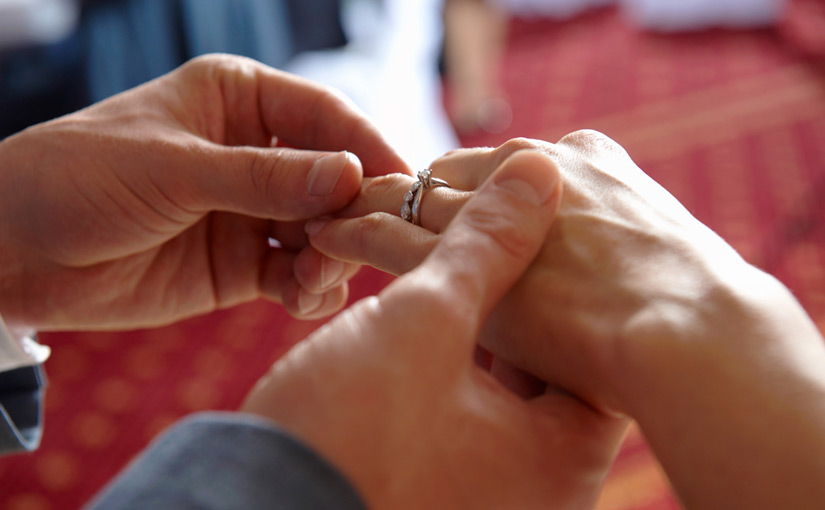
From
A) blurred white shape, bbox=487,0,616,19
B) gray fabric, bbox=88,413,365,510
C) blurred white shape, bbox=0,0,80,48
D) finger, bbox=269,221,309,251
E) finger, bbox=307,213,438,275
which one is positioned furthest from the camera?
blurred white shape, bbox=487,0,616,19

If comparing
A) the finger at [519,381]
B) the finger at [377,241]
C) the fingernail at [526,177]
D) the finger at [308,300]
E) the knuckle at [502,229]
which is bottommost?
the finger at [308,300]

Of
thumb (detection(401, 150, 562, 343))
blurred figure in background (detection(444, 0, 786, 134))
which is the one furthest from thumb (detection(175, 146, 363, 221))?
blurred figure in background (detection(444, 0, 786, 134))

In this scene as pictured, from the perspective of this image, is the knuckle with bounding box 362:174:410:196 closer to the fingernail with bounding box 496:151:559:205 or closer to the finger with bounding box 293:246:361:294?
the finger with bounding box 293:246:361:294

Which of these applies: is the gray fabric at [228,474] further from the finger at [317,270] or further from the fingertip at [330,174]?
the finger at [317,270]

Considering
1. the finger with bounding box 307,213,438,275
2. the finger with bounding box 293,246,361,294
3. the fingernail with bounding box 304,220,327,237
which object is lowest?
the finger with bounding box 293,246,361,294

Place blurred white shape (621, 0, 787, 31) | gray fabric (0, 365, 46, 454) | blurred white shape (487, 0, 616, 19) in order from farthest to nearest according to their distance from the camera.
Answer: blurred white shape (487, 0, 616, 19)
blurred white shape (621, 0, 787, 31)
gray fabric (0, 365, 46, 454)

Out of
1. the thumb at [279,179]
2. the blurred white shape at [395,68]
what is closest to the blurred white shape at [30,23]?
the blurred white shape at [395,68]
